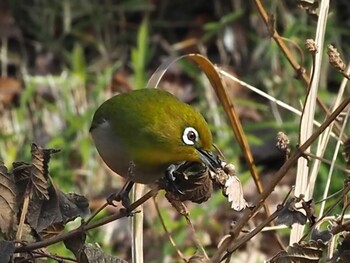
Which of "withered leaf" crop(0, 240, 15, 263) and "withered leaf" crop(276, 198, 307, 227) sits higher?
"withered leaf" crop(276, 198, 307, 227)

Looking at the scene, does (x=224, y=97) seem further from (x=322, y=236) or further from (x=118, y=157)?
(x=322, y=236)

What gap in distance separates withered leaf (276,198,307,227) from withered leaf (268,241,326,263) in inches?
2.4

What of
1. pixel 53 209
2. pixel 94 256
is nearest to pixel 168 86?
pixel 53 209

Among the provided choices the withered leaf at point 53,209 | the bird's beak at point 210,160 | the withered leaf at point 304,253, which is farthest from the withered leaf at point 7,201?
the withered leaf at point 304,253

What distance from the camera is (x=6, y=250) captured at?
5.52ft

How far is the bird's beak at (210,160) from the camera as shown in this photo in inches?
73.3

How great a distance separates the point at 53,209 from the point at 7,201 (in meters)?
0.09

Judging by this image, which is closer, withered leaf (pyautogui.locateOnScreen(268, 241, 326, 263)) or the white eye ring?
withered leaf (pyautogui.locateOnScreen(268, 241, 326, 263))

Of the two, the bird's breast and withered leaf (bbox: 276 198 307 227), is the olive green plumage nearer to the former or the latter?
the bird's breast

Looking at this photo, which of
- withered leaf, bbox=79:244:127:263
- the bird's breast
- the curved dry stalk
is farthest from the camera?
the curved dry stalk

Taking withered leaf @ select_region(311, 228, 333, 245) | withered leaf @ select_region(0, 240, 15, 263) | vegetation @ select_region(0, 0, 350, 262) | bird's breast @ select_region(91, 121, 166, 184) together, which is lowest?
vegetation @ select_region(0, 0, 350, 262)

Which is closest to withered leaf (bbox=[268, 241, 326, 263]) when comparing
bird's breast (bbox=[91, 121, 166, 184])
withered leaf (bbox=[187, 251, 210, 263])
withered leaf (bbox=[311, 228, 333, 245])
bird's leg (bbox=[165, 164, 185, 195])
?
withered leaf (bbox=[311, 228, 333, 245])

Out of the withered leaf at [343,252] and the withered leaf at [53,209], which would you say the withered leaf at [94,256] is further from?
the withered leaf at [343,252]

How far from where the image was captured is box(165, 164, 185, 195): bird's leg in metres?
1.83
